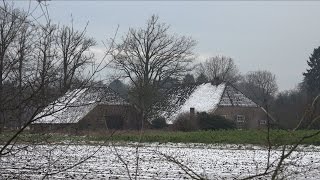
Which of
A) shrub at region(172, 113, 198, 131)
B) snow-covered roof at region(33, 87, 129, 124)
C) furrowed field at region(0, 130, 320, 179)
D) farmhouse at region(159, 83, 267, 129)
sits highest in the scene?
farmhouse at region(159, 83, 267, 129)

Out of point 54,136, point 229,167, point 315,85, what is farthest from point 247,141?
point 315,85

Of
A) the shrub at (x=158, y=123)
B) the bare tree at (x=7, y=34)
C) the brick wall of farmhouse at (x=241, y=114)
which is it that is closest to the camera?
the bare tree at (x=7, y=34)

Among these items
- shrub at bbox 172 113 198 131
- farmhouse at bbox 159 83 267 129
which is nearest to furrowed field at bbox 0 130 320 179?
shrub at bbox 172 113 198 131

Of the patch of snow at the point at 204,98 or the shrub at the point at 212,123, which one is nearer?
the shrub at the point at 212,123

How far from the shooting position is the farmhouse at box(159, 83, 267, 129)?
53875mm

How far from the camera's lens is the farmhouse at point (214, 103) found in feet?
177

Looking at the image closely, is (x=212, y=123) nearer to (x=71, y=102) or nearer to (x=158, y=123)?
(x=158, y=123)

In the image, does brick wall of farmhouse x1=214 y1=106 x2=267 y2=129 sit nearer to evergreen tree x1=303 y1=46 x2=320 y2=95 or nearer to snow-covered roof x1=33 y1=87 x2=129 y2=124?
evergreen tree x1=303 y1=46 x2=320 y2=95

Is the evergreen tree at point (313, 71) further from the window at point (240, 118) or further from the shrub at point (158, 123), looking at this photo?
the shrub at point (158, 123)

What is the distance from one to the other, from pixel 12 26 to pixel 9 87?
0.98m

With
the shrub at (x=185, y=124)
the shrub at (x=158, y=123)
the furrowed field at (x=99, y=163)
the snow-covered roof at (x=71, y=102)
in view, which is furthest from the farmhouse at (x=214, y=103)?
the snow-covered roof at (x=71, y=102)

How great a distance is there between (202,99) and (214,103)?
2977mm

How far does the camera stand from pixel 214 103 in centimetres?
5722

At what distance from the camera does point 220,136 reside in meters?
33.7
